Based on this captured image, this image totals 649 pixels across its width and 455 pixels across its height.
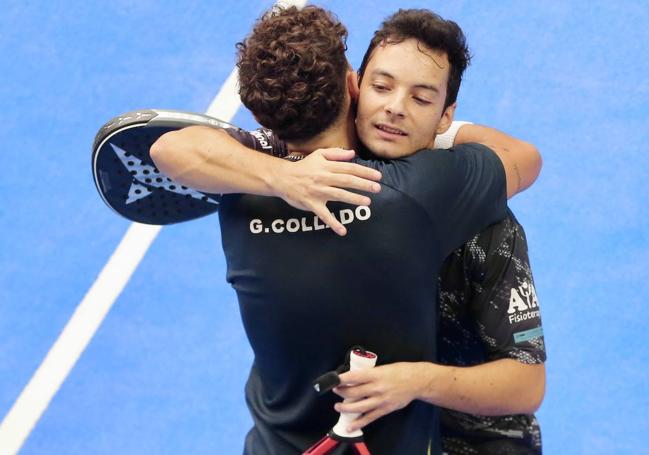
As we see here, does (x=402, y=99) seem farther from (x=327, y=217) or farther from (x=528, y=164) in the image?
(x=327, y=217)

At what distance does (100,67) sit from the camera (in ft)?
19.5

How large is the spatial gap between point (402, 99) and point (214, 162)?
0.51 meters

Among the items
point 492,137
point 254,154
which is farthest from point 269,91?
point 492,137

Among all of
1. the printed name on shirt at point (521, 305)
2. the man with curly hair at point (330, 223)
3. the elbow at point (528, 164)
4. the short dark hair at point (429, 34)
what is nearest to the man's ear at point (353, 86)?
the man with curly hair at point (330, 223)

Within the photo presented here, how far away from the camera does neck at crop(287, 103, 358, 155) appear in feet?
8.02

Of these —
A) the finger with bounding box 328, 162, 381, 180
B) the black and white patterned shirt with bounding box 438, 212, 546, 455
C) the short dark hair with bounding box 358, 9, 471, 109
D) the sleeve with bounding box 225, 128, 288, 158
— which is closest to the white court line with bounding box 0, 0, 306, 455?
the short dark hair with bounding box 358, 9, 471, 109

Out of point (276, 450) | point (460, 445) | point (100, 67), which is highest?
point (100, 67)

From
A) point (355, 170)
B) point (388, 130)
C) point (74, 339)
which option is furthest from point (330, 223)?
point (74, 339)

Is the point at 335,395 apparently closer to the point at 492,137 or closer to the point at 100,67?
the point at 492,137

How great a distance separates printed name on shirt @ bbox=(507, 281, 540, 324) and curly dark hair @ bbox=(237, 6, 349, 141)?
64cm

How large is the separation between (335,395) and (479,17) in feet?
12.5

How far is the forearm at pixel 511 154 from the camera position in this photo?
2605 millimetres

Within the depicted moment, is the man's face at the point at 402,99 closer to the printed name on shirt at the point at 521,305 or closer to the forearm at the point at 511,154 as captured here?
the forearm at the point at 511,154

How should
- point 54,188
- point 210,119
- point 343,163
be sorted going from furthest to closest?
point 54,188 → point 210,119 → point 343,163
